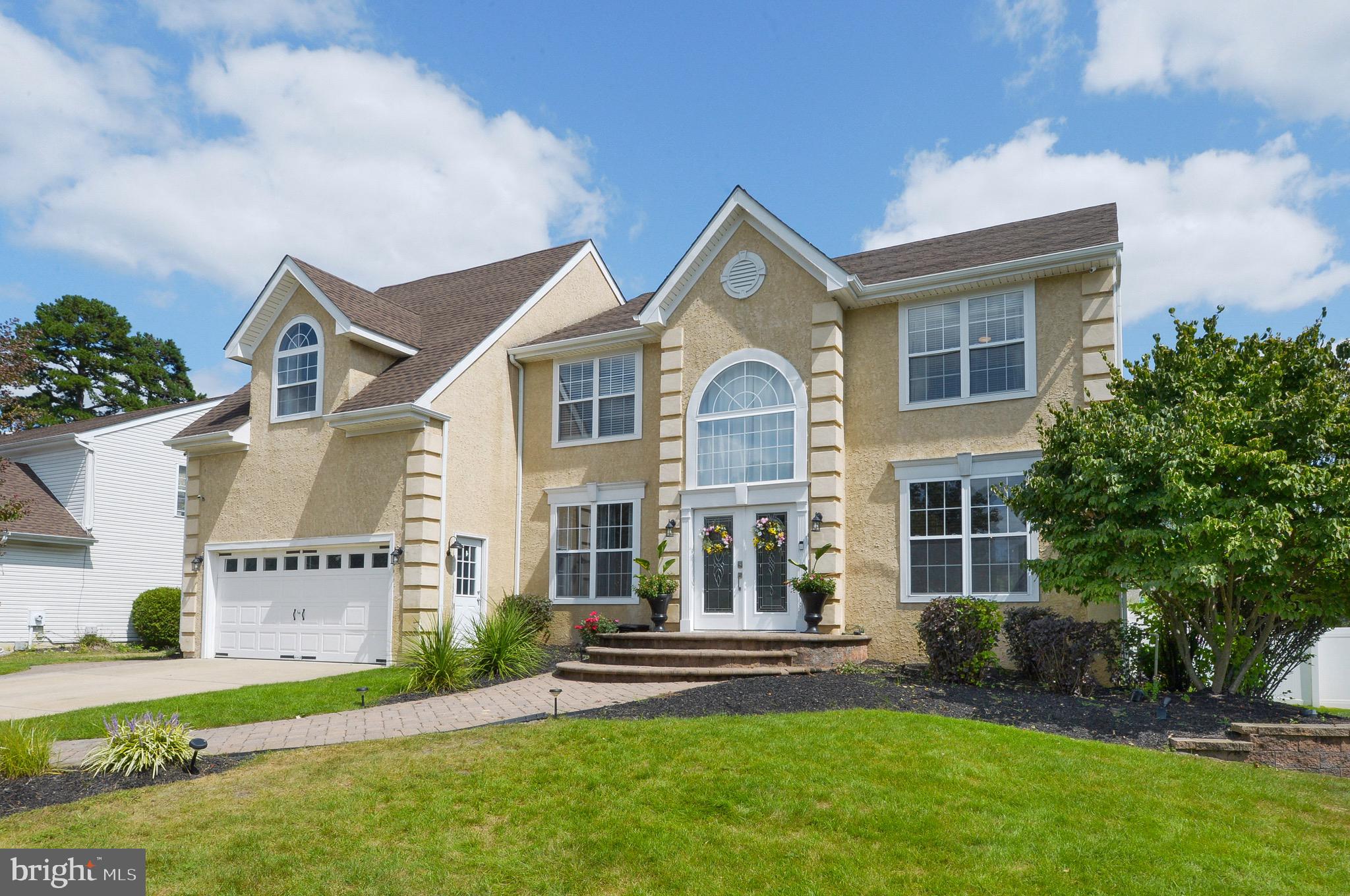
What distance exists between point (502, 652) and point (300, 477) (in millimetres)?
6638

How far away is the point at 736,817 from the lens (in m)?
6.90

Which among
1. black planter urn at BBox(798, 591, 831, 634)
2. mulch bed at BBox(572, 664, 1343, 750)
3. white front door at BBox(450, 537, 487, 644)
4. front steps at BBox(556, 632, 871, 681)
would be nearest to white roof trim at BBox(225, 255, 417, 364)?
white front door at BBox(450, 537, 487, 644)

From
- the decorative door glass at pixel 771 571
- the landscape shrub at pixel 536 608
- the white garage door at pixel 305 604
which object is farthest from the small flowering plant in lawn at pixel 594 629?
the white garage door at pixel 305 604

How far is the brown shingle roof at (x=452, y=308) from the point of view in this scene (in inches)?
707

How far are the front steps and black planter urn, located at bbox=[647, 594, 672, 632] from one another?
117 centimetres

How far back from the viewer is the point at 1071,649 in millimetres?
11766

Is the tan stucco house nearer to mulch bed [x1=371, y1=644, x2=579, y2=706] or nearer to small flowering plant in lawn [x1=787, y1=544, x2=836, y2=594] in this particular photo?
small flowering plant in lawn [x1=787, y1=544, x2=836, y2=594]

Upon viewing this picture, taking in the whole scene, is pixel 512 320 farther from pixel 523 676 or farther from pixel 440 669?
pixel 440 669

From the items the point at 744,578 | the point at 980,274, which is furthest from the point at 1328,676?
the point at 744,578

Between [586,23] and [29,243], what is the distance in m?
17.3

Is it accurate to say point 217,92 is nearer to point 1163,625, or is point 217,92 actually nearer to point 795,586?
point 795,586

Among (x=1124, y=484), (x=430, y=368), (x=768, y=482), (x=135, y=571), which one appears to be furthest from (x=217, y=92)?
(x=135, y=571)

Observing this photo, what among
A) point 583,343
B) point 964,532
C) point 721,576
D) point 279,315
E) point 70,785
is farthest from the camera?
point 279,315

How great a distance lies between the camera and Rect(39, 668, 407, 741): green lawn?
1122 centimetres
